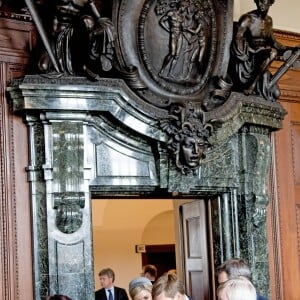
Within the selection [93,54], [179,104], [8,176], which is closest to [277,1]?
[179,104]

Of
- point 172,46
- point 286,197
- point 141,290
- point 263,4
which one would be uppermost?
point 263,4

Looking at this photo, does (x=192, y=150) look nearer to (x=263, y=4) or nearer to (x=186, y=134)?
(x=186, y=134)

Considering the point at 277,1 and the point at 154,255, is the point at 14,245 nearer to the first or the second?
the point at 277,1

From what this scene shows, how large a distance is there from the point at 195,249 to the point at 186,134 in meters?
1.45

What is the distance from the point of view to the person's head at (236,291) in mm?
4129

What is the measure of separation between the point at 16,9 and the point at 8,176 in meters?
1.32

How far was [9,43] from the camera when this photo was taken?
22.8 ft

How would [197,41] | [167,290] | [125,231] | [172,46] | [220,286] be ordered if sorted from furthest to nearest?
[125,231]
[197,41]
[172,46]
[167,290]
[220,286]

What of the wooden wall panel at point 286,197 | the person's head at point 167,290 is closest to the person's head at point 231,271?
the person's head at point 167,290

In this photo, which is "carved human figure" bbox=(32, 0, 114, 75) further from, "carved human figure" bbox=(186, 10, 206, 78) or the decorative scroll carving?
"carved human figure" bbox=(186, 10, 206, 78)

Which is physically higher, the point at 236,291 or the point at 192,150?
the point at 192,150

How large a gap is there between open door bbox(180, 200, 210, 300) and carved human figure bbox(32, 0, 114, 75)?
1.91m

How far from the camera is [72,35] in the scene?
6848mm

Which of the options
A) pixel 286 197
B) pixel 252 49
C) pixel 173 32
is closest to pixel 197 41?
pixel 173 32
